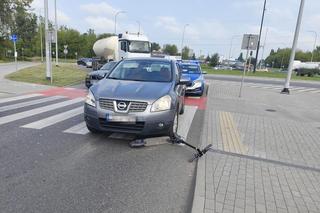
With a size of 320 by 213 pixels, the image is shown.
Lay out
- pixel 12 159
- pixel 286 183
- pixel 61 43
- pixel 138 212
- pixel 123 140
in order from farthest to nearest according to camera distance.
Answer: pixel 61 43 < pixel 123 140 < pixel 12 159 < pixel 286 183 < pixel 138 212

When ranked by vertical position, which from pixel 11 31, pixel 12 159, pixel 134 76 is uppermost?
pixel 11 31

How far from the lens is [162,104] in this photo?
16.1 ft

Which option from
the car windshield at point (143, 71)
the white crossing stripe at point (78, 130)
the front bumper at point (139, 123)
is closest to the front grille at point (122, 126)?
the front bumper at point (139, 123)

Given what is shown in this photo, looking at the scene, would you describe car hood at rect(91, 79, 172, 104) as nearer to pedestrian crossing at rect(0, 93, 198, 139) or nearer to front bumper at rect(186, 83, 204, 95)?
pedestrian crossing at rect(0, 93, 198, 139)

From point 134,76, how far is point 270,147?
336cm

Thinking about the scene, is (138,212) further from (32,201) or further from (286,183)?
(286,183)

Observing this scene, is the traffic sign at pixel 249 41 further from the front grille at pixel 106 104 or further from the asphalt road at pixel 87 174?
the front grille at pixel 106 104

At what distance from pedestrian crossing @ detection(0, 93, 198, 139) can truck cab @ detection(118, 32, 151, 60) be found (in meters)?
13.7

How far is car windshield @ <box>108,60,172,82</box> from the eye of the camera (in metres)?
6.02

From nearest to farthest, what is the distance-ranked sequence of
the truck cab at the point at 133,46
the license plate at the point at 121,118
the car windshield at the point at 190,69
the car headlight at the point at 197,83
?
the license plate at the point at 121,118 → the car headlight at the point at 197,83 → the car windshield at the point at 190,69 → the truck cab at the point at 133,46

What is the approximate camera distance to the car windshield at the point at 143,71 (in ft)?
19.7

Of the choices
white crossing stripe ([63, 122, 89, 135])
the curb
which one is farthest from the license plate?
the curb

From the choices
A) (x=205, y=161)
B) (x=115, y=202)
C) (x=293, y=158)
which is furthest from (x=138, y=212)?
(x=293, y=158)

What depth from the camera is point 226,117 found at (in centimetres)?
820
